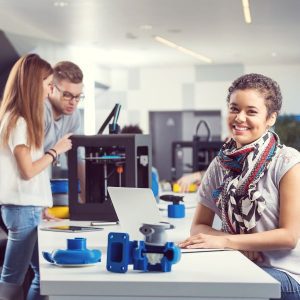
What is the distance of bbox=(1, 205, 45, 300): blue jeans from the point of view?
292 cm

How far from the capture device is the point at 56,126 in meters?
3.76

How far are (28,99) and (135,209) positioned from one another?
116 centimetres

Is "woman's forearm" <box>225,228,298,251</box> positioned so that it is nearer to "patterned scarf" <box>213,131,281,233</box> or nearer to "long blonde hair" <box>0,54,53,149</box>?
"patterned scarf" <box>213,131,281,233</box>

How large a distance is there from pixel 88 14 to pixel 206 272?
6.75 m

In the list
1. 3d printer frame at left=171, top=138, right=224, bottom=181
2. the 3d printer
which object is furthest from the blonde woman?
3d printer frame at left=171, top=138, right=224, bottom=181

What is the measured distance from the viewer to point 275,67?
13461 millimetres

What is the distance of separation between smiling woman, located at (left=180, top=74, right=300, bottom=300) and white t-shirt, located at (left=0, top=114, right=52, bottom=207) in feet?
2.87

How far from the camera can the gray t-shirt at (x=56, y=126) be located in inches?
141

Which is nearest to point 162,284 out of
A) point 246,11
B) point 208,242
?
point 208,242

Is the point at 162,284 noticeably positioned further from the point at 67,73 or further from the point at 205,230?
the point at 67,73

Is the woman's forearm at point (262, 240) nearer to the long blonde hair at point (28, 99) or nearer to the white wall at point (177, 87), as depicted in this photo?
the long blonde hair at point (28, 99)

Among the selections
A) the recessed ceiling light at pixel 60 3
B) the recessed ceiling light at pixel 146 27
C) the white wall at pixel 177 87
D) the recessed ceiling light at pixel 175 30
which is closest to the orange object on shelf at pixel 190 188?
the recessed ceiling light at pixel 60 3

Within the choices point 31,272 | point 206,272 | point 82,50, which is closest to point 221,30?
point 82,50

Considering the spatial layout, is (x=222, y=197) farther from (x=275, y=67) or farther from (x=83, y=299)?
(x=275, y=67)
